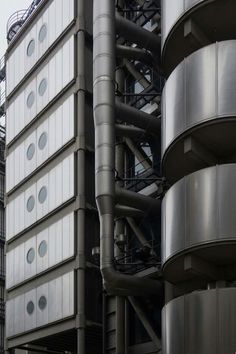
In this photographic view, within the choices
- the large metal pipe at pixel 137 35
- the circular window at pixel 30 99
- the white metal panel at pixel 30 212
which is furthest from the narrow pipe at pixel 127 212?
the circular window at pixel 30 99

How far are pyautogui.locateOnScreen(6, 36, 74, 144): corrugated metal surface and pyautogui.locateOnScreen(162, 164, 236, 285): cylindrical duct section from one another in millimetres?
15197

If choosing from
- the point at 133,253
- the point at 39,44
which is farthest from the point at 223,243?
the point at 39,44

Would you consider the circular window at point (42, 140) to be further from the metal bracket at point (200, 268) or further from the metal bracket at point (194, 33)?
the metal bracket at point (200, 268)

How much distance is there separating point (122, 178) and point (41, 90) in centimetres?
1171

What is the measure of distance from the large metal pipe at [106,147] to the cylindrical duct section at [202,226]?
3.61 m

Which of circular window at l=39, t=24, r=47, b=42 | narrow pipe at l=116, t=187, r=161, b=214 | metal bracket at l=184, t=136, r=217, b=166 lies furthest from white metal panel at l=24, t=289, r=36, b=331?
metal bracket at l=184, t=136, r=217, b=166

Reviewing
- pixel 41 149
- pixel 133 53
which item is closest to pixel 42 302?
pixel 41 149

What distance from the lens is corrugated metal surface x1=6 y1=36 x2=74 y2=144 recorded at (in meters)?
49.7

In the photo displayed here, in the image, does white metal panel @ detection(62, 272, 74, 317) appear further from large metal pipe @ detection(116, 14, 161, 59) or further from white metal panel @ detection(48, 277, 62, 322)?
large metal pipe @ detection(116, 14, 161, 59)

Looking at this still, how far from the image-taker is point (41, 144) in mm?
51688

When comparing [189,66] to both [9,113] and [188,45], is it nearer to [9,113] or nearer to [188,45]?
[188,45]

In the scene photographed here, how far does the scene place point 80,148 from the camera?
1855 inches

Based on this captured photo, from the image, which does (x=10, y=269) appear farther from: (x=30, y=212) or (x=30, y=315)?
(x=30, y=315)

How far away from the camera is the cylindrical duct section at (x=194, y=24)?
36803mm
